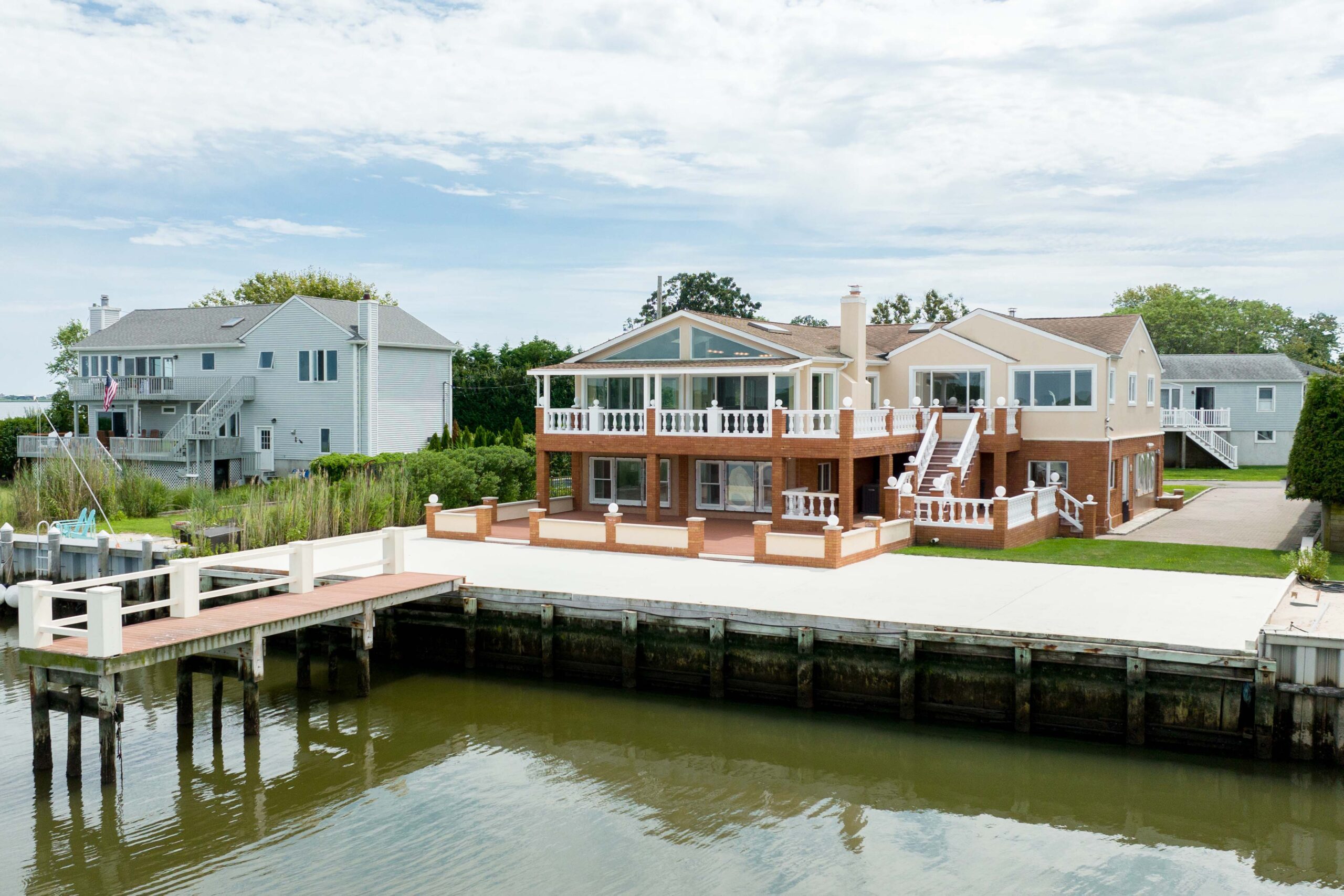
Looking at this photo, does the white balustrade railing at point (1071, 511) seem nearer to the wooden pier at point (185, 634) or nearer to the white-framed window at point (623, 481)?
the white-framed window at point (623, 481)

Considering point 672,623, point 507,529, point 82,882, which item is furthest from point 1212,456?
point 82,882

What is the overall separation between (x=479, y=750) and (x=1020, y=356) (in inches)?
815

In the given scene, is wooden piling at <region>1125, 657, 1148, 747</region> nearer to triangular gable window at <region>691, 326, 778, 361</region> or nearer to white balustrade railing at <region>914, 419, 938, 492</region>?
white balustrade railing at <region>914, 419, 938, 492</region>

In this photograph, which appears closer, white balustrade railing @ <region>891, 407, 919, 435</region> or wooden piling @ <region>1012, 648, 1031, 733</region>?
wooden piling @ <region>1012, 648, 1031, 733</region>

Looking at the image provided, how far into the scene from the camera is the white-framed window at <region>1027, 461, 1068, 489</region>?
30766 mm

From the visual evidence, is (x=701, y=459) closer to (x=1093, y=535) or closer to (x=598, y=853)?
(x=1093, y=535)

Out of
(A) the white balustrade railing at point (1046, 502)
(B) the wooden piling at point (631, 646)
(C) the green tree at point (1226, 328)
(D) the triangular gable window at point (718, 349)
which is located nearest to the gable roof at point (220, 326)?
(D) the triangular gable window at point (718, 349)

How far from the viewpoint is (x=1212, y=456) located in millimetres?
52844

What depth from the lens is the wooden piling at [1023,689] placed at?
16203 mm

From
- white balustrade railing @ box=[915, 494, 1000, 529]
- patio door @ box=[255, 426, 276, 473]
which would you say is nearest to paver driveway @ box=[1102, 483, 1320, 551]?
white balustrade railing @ box=[915, 494, 1000, 529]

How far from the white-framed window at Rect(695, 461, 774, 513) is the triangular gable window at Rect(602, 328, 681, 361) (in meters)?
3.16

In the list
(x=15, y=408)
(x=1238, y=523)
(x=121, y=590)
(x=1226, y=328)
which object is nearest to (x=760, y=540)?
(x=121, y=590)

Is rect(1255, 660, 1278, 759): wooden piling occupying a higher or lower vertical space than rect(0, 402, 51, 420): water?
lower

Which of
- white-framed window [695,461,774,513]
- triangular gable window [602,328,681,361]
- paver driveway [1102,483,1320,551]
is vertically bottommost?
paver driveway [1102,483,1320,551]
